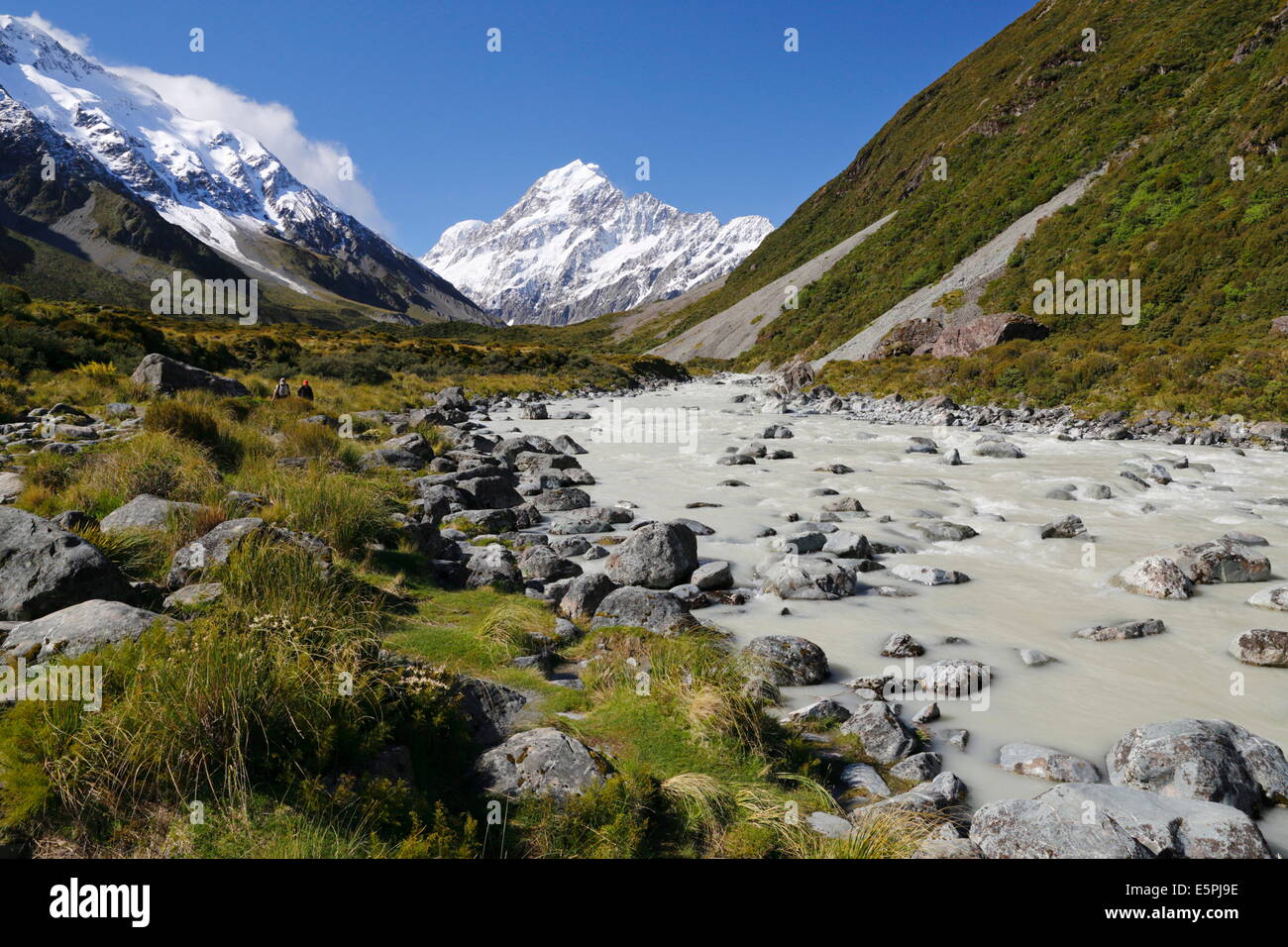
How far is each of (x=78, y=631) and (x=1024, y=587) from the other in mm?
10553

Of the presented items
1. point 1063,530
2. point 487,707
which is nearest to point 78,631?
point 487,707

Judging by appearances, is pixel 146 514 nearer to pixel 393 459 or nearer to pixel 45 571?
pixel 45 571

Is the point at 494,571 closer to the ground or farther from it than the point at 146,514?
closer to the ground

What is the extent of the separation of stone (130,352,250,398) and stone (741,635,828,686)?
721 inches

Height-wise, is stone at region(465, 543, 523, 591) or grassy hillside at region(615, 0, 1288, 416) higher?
grassy hillside at region(615, 0, 1288, 416)

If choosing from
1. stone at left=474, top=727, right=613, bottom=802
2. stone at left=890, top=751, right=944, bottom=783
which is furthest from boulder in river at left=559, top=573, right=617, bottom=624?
stone at left=890, top=751, right=944, bottom=783

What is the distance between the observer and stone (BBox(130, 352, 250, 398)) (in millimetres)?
17625

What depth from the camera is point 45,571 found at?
5.16 metres

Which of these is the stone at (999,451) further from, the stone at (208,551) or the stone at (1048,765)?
the stone at (208,551)

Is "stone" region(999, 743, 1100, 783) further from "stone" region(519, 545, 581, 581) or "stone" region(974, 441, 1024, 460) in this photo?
"stone" region(974, 441, 1024, 460)

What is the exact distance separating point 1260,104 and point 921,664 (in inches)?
2101

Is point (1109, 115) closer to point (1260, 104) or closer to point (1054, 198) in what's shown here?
point (1054, 198)

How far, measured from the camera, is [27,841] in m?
2.87

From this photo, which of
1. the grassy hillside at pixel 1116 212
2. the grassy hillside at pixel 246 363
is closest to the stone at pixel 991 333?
the grassy hillside at pixel 1116 212
